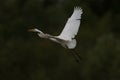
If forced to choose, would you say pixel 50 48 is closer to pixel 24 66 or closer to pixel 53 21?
pixel 24 66

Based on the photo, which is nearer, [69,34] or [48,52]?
[69,34]

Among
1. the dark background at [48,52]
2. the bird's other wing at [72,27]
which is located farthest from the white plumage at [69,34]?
the dark background at [48,52]

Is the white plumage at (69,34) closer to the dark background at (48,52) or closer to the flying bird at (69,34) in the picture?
the flying bird at (69,34)

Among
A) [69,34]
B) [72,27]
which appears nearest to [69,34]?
[69,34]

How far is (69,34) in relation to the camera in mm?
11492

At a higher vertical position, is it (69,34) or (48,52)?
(69,34)

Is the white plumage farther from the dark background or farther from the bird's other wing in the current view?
the dark background

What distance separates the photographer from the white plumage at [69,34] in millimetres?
10734

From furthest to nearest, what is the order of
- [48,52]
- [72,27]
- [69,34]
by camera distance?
[48,52]
[72,27]
[69,34]

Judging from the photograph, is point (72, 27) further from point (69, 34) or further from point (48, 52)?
point (48, 52)

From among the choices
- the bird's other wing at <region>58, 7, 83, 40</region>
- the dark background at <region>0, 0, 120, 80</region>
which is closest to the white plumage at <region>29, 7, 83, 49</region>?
the bird's other wing at <region>58, 7, 83, 40</region>

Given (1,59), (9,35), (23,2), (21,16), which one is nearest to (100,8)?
(23,2)

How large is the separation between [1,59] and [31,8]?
33.0ft

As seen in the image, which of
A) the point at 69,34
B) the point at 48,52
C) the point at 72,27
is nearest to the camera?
the point at 69,34
